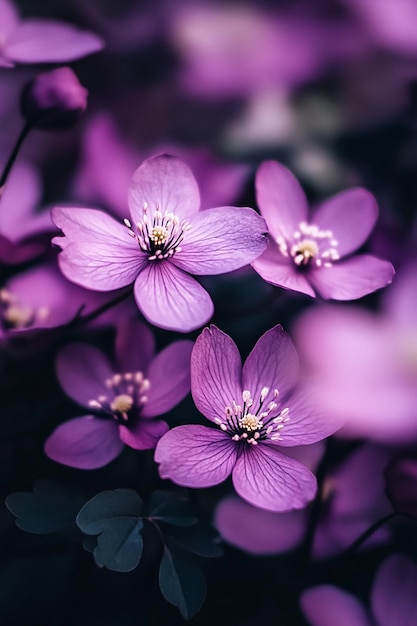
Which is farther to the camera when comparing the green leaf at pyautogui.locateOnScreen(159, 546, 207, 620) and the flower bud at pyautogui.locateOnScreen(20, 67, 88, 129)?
the flower bud at pyautogui.locateOnScreen(20, 67, 88, 129)

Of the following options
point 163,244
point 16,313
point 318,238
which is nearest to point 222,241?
point 163,244

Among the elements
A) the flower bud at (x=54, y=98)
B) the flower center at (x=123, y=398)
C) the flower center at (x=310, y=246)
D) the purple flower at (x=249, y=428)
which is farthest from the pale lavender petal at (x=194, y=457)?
the flower bud at (x=54, y=98)

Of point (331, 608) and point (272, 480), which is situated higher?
point (272, 480)

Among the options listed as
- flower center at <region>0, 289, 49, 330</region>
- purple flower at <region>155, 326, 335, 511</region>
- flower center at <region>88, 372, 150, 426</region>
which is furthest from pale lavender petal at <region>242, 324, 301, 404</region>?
flower center at <region>0, 289, 49, 330</region>

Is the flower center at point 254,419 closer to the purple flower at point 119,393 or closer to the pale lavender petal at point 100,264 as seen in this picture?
the purple flower at point 119,393

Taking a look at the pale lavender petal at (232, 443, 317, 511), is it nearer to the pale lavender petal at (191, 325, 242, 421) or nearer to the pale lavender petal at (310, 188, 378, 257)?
the pale lavender petal at (191, 325, 242, 421)

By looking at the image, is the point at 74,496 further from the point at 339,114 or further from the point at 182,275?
the point at 339,114

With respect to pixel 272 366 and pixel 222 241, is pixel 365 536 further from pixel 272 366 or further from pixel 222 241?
pixel 222 241
